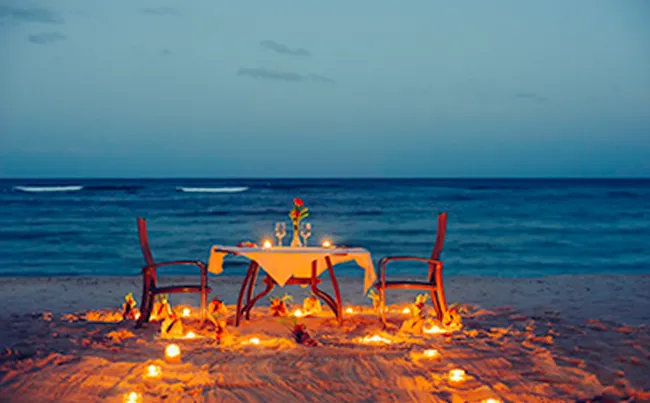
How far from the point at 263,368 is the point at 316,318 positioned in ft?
6.73

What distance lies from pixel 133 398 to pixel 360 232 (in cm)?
1805

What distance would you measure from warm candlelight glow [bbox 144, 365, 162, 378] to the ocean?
7544 millimetres

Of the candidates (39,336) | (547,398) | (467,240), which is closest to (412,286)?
(547,398)

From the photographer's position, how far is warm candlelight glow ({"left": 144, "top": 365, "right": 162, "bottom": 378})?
160 inches

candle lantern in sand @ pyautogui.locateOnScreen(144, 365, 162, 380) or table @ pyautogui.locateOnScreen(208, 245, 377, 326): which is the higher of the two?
table @ pyautogui.locateOnScreen(208, 245, 377, 326)

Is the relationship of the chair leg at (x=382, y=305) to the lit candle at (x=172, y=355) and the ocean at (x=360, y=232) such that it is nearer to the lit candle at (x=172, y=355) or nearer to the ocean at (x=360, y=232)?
the lit candle at (x=172, y=355)

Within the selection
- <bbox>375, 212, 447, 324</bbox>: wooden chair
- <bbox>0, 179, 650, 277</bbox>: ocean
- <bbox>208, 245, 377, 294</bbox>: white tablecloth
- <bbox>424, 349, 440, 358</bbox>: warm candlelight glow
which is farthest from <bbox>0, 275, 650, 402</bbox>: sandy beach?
<bbox>0, 179, 650, 277</bbox>: ocean

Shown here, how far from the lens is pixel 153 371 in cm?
408

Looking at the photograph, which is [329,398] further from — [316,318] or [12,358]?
[316,318]

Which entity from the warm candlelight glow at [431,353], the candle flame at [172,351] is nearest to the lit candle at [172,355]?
the candle flame at [172,351]

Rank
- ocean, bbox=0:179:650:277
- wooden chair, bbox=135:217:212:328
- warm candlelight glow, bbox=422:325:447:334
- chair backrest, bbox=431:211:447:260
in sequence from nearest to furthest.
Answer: warm candlelight glow, bbox=422:325:447:334
wooden chair, bbox=135:217:212:328
chair backrest, bbox=431:211:447:260
ocean, bbox=0:179:650:277

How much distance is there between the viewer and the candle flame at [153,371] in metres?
4.07

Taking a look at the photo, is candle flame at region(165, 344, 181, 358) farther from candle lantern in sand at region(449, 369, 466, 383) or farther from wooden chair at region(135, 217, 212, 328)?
candle lantern in sand at region(449, 369, 466, 383)

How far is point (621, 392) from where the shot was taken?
3873 mm
